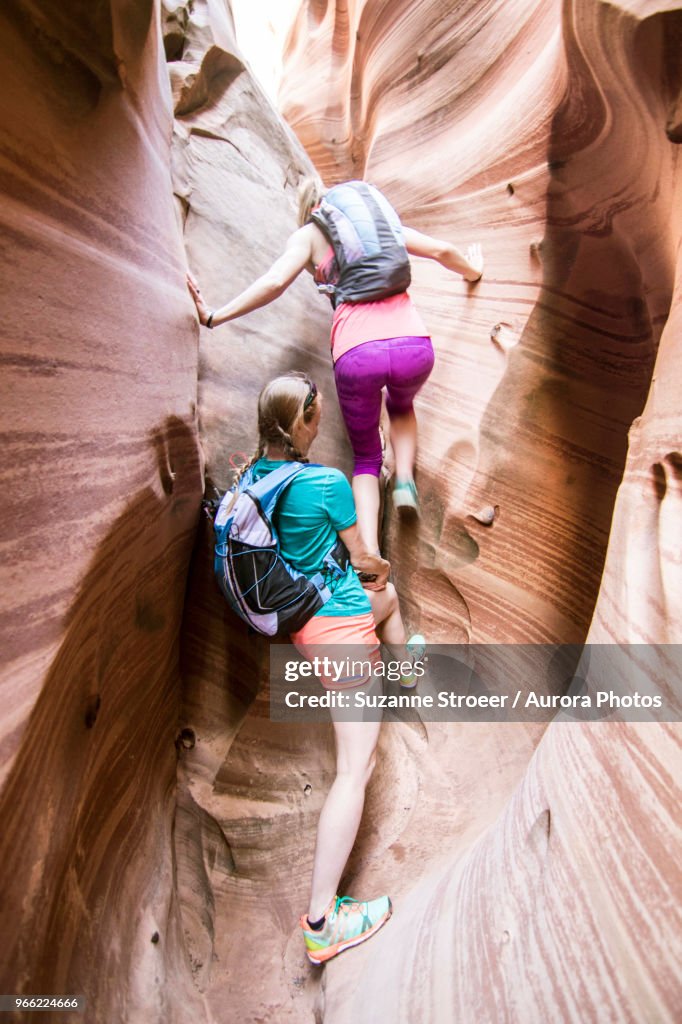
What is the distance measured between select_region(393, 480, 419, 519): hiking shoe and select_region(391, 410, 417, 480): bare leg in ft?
0.12

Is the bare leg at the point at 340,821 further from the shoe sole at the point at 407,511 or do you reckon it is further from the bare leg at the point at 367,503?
the shoe sole at the point at 407,511

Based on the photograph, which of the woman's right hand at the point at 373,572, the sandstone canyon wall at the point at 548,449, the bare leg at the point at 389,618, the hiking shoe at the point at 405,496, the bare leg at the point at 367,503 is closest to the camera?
the sandstone canyon wall at the point at 548,449

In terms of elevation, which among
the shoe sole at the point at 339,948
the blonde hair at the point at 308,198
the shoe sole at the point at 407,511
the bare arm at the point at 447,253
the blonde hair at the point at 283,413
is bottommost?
the shoe sole at the point at 339,948

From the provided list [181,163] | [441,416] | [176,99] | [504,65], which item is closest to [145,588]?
[441,416]

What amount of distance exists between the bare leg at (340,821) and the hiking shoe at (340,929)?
0.04 m

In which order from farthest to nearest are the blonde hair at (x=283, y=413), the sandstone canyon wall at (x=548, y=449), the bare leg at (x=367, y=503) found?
the bare leg at (x=367, y=503), the blonde hair at (x=283, y=413), the sandstone canyon wall at (x=548, y=449)

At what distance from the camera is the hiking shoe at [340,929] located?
1.78 m

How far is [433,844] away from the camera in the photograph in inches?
82.4

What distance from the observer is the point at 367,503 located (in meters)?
2.46

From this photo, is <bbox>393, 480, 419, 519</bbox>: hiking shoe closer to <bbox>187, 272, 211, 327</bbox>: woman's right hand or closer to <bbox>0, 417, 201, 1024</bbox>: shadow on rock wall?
<bbox>0, 417, 201, 1024</bbox>: shadow on rock wall

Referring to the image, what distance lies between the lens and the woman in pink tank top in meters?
2.26

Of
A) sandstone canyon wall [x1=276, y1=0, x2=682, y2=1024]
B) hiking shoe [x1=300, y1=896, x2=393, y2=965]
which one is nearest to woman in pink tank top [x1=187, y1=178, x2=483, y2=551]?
sandstone canyon wall [x1=276, y1=0, x2=682, y2=1024]

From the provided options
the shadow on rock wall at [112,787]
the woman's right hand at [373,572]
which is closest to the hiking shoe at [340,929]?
the shadow on rock wall at [112,787]

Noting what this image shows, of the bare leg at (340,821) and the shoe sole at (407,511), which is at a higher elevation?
the shoe sole at (407,511)
